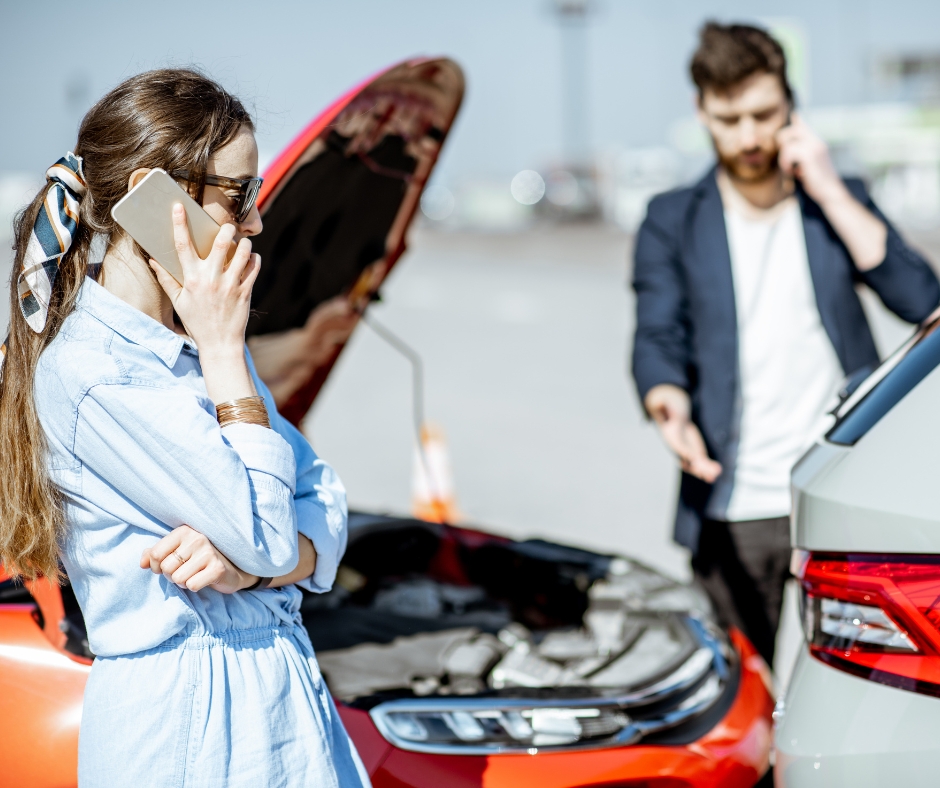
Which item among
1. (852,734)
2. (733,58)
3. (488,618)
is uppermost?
(733,58)

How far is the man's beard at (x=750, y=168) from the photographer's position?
3090mm

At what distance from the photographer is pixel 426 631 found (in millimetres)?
2904

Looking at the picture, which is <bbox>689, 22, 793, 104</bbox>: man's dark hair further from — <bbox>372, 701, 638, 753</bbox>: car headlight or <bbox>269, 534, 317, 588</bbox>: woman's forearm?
<bbox>269, 534, 317, 588</bbox>: woman's forearm

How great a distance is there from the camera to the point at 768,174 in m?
3.13

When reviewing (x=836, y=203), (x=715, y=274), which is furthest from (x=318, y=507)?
(x=836, y=203)

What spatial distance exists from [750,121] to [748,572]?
1393 mm

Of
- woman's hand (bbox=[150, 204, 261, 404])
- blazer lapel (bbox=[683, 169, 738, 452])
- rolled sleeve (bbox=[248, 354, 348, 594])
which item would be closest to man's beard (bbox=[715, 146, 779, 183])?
blazer lapel (bbox=[683, 169, 738, 452])

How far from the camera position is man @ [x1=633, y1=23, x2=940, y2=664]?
300 centimetres

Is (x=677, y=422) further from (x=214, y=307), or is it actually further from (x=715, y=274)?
(x=214, y=307)

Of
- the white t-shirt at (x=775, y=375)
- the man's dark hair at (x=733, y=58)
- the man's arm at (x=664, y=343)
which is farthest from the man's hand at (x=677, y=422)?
the man's dark hair at (x=733, y=58)

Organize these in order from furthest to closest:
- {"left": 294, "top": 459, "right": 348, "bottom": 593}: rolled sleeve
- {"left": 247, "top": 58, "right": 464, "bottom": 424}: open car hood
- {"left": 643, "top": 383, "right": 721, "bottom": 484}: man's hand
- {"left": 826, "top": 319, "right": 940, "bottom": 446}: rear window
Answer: {"left": 643, "top": 383, "right": 721, "bottom": 484}: man's hand < {"left": 247, "top": 58, "right": 464, "bottom": 424}: open car hood < {"left": 826, "top": 319, "right": 940, "bottom": 446}: rear window < {"left": 294, "top": 459, "right": 348, "bottom": 593}: rolled sleeve

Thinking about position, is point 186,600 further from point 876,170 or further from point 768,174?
point 876,170

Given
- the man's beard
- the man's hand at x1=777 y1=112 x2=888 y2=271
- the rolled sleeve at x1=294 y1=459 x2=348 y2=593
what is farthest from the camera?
the man's beard

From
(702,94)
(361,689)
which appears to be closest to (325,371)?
(361,689)
